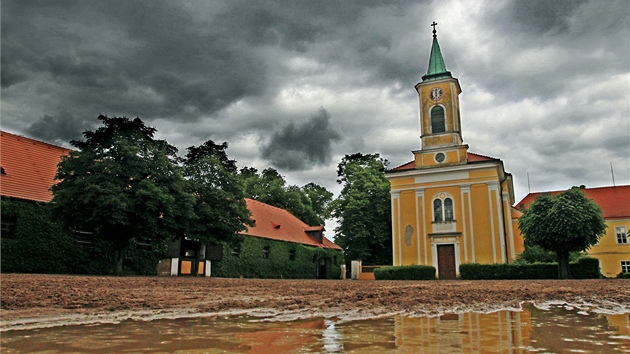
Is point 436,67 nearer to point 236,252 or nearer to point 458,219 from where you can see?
point 458,219

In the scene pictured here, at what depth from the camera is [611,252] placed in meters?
39.3

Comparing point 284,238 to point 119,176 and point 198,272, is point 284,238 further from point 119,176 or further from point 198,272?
point 119,176

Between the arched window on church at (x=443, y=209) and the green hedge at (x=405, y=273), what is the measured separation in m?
5.16

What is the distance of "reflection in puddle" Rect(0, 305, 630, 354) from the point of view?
90.0 inches

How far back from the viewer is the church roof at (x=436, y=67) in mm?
35156

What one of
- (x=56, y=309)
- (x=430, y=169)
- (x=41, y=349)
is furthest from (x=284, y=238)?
(x=41, y=349)

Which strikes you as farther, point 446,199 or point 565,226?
point 446,199

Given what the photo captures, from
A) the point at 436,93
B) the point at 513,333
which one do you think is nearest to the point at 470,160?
the point at 436,93

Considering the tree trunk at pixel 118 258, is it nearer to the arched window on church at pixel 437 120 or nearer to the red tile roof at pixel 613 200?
the arched window on church at pixel 437 120

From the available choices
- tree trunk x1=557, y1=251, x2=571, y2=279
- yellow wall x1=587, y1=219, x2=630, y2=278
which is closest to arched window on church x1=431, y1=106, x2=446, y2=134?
tree trunk x1=557, y1=251, x2=571, y2=279

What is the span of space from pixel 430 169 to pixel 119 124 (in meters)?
21.3

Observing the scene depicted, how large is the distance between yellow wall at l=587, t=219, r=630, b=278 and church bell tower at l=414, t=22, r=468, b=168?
1775cm

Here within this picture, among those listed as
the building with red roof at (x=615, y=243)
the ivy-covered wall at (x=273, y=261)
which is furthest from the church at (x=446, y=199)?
the building with red roof at (x=615, y=243)

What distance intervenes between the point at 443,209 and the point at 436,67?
1240 centimetres
